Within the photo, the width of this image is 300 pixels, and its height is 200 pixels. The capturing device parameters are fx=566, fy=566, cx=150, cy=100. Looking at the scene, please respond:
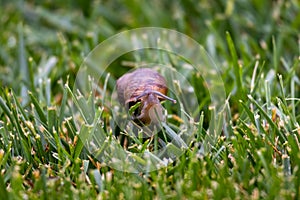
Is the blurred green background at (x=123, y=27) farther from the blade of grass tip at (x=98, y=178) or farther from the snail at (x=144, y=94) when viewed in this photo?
the blade of grass tip at (x=98, y=178)

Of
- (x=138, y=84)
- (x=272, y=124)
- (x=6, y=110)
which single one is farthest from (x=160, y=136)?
(x=6, y=110)

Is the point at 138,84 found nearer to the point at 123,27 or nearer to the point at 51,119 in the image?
the point at 51,119

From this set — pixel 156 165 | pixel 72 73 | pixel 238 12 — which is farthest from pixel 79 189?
pixel 238 12

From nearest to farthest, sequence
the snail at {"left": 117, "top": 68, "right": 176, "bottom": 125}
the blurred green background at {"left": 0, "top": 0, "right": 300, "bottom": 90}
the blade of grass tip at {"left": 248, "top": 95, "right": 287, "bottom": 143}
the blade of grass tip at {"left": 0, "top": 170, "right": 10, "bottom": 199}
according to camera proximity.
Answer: the blade of grass tip at {"left": 0, "top": 170, "right": 10, "bottom": 199}, the blade of grass tip at {"left": 248, "top": 95, "right": 287, "bottom": 143}, the snail at {"left": 117, "top": 68, "right": 176, "bottom": 125}, the blurred green background at {"left": 0, "top": 0, "right": 300, "bottom": 90}

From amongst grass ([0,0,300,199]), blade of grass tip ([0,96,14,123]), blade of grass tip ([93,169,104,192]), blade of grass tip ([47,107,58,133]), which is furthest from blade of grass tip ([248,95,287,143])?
blade of grass tip ([0,96,14,123])

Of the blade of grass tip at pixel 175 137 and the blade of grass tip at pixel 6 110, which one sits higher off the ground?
the blade of grass tip at pixel 6 110

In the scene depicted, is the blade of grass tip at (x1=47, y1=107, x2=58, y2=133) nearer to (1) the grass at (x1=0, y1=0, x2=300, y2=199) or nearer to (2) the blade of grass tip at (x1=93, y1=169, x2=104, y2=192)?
(1) the grass at (x1=0, y1=0, x2=300, y2=199)

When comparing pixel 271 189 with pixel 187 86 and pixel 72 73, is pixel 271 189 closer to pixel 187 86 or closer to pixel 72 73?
pixel 187 86

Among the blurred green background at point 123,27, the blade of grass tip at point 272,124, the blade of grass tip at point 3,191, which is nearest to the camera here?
the blade of grass tip at point 3,191

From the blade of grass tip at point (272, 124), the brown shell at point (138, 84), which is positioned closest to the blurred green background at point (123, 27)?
the brown shell at point (138, 84)
